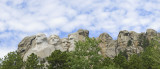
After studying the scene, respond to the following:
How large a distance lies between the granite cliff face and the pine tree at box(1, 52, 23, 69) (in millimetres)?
26413

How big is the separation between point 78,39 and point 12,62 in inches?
1927

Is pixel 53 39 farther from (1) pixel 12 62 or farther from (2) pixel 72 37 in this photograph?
(1) pixel 12 62

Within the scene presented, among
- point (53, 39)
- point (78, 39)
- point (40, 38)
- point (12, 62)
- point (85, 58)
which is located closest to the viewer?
point (85, 58)

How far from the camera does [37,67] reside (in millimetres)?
51000

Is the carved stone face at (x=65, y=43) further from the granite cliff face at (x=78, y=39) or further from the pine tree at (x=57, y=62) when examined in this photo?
the pine tree at (x=57, y=62)

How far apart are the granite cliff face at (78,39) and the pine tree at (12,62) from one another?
26.4 meters

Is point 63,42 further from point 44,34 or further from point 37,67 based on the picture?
point 37,67

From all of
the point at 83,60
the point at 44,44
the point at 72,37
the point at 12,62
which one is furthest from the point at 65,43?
the point at 83,60

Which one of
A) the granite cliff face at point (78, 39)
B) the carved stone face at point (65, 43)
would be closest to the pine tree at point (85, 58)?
the granite cliff face at point (78, 39)

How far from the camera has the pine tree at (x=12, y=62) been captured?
171 feet

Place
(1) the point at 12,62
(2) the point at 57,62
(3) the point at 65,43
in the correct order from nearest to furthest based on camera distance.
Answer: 1. (2) the point at 57,62
2. (1) the point at 12,62
3. (3) the point at 65,43

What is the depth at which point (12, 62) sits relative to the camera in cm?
5378

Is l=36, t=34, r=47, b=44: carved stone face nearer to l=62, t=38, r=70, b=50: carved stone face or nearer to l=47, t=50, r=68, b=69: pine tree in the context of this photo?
l=62, t=38, r=70, b=50: carved stone face

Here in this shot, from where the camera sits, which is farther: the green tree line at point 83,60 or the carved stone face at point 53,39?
the carved stone face at point 53,39
